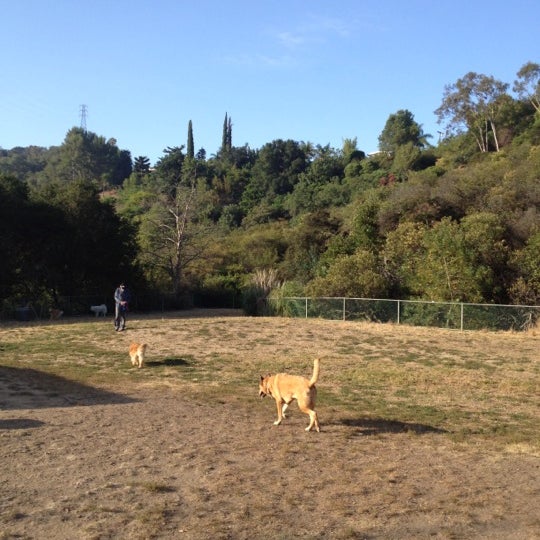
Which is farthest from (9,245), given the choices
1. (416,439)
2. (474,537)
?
(474,537)

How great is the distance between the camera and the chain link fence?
80.0 feet

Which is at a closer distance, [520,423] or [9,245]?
[520,423]

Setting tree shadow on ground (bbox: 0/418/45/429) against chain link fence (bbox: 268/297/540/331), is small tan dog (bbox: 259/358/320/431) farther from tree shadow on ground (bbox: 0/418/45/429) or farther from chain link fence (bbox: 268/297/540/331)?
chain link fence (bbox: 268/297/540/331)

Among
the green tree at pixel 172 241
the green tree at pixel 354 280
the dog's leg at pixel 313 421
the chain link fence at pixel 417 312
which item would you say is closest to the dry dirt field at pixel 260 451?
the dog's leg at pixel 313 421

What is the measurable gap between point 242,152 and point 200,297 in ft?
185

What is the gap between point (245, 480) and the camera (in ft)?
22.1

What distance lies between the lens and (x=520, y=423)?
10.0 m

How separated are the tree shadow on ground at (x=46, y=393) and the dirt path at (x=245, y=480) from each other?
2.40 ft

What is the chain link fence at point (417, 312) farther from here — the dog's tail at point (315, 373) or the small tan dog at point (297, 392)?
the dog's tail at point (315, 373)

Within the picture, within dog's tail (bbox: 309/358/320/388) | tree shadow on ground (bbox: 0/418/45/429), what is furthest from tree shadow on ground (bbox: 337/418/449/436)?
tree shadow on ground (bbox: 0/418/45/429)

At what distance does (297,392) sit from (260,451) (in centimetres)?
154

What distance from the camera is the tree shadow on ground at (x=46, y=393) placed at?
1105 centimetres

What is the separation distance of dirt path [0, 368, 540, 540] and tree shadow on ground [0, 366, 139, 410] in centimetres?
73

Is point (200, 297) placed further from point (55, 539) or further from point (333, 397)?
point (55, 539)
